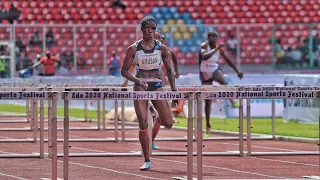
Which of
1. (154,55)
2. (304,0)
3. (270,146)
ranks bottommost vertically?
(270,146)

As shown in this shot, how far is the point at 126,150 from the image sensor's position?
18.5 m

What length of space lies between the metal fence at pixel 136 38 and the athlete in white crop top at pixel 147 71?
69.7ft

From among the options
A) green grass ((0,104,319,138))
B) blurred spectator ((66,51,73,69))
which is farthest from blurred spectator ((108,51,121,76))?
green grass ((0,104,319,138))

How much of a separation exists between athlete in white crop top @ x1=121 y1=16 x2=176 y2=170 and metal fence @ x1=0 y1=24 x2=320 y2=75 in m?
21.2

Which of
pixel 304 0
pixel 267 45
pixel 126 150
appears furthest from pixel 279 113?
pixel 304 0

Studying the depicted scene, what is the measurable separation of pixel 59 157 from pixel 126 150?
2.08 meters

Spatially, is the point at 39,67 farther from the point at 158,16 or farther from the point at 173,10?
the point at 173,10

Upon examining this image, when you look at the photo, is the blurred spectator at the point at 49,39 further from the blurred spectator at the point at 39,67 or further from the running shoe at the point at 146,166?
the running shoe at the point at 146,166

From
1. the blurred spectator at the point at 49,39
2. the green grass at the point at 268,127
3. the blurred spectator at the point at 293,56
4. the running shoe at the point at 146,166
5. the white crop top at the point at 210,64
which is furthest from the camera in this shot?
the blurred spectator at the point at 293,56

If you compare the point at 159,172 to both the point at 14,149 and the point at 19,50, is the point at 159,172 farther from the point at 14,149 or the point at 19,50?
the point at 19,50

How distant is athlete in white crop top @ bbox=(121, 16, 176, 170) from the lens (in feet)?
46.8

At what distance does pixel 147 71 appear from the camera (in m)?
14.5

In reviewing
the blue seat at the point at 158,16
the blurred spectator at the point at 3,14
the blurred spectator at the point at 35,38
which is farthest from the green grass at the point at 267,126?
the blue seat at the point at 158,16

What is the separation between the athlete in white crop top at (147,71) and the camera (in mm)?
14250
